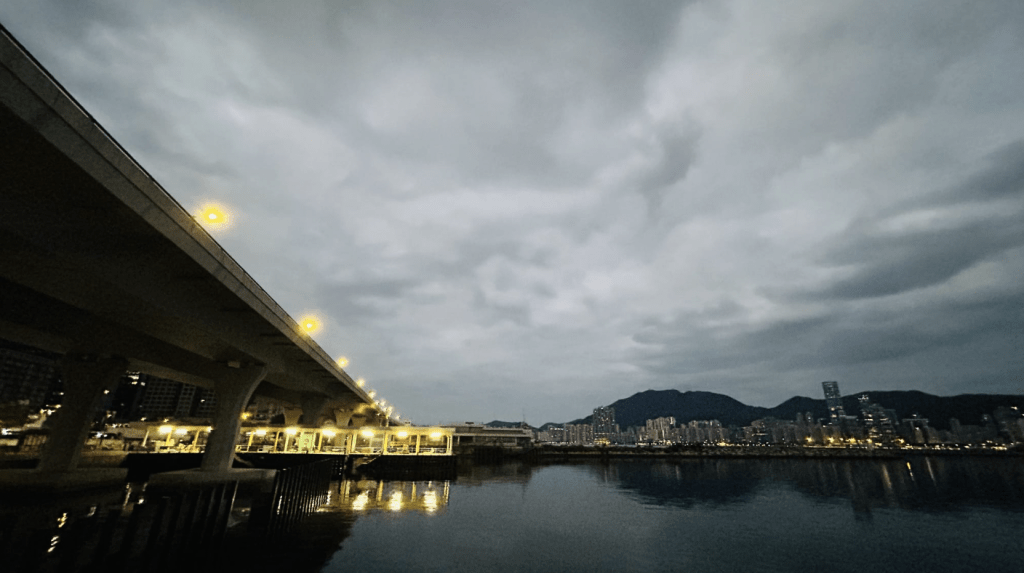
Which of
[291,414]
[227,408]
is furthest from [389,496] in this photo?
[291,414]

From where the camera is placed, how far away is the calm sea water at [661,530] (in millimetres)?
20812

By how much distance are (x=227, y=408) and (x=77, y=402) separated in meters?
13.4

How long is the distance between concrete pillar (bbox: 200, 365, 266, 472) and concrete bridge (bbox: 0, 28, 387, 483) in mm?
79

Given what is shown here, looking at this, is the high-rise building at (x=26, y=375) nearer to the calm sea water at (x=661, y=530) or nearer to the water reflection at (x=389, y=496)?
the water reflection at (x=389, y=496)

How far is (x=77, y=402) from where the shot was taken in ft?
119

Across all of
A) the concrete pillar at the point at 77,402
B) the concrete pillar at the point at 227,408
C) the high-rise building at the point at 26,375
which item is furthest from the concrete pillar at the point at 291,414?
the high-rise building at the point at 26,375

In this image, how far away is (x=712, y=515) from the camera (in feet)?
115

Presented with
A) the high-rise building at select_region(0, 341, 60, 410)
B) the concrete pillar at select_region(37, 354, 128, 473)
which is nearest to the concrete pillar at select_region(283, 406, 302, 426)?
the concrete pillar at select_region(37, 354, 128, 473)

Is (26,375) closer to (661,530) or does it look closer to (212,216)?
(212,216)

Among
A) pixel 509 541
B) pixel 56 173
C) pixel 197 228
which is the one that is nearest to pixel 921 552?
pixel 509 541

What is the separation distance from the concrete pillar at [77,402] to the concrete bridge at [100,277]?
3.6 inches

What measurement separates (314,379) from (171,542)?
33739 mm

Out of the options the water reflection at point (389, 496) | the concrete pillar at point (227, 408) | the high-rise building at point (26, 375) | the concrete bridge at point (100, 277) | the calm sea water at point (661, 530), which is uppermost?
the high-rise building at point (26, 375)

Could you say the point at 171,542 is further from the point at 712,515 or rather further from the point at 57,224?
the point at 712,515
